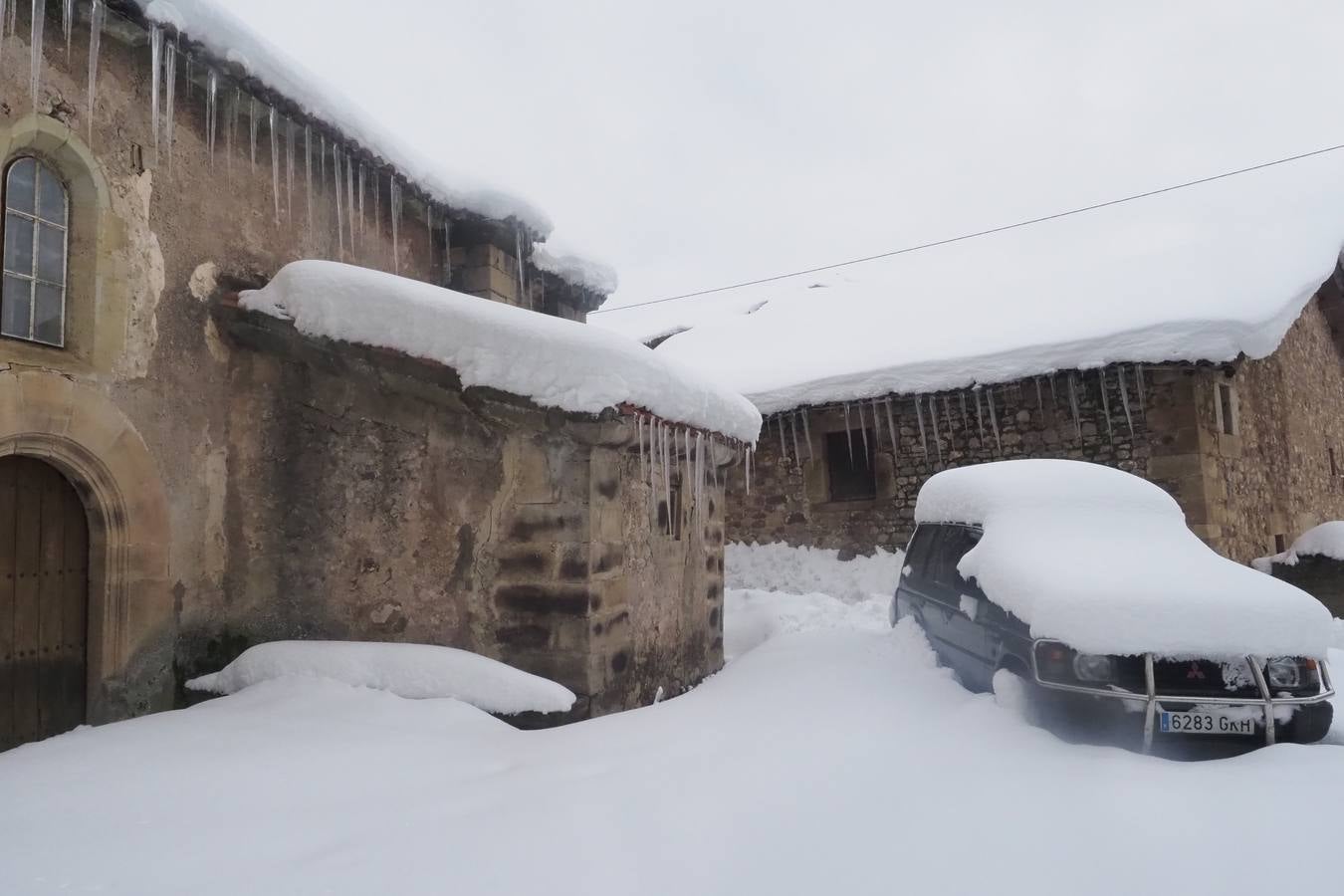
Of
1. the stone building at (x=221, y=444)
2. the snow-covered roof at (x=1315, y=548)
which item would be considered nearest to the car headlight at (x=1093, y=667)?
the stone building at (x=221, y=444)

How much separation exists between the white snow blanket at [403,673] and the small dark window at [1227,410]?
30.1 feet

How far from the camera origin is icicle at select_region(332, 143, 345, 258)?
18.8 ft

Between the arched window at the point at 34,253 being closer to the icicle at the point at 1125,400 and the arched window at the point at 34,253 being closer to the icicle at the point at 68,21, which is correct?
the icicle at the point at 68,21

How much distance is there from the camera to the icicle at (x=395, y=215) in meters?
6.45

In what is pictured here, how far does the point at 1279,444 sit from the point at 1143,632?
10119 mm

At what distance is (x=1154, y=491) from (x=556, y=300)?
20.5 ft

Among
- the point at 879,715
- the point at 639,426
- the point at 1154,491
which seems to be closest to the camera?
the point at 879,715

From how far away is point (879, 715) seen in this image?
425cm

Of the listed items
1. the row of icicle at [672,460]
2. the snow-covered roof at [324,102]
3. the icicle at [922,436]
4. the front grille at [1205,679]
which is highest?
the snow-covered roof at [324,102]

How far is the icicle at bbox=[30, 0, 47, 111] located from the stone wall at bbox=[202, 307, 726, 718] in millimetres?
1353

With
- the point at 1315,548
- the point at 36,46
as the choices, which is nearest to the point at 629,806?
the point at 36,46

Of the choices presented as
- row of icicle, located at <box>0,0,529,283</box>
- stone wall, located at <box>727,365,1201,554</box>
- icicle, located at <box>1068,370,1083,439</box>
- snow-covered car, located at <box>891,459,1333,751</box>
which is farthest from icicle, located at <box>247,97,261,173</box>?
icicle, located at <box>1068,370,1083,439</box>

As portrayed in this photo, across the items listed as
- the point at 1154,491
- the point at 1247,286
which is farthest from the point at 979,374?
the point at 1154,491

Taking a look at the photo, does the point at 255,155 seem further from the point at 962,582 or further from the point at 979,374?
the point at 979,374
